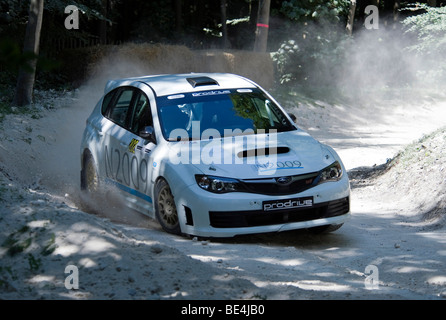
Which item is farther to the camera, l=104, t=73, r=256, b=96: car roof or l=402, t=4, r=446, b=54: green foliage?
l=402, t=4, r=446, b=54: green foliage

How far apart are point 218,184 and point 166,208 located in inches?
34.2

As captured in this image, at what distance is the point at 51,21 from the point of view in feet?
80.4

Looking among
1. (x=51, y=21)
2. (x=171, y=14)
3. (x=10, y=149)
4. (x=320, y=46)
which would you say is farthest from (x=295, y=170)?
(x=171, y=14)

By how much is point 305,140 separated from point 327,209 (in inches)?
40.1

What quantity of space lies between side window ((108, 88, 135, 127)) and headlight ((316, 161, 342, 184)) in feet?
9.62

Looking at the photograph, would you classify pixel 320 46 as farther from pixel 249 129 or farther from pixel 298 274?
pixel 298 274

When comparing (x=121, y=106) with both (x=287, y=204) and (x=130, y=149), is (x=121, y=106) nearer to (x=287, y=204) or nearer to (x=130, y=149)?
(x=130, y=149)

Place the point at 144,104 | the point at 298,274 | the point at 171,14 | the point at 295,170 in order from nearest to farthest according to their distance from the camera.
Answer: the point at 298,274, the point at 295,170, the point at 144,104, the point at 171,14

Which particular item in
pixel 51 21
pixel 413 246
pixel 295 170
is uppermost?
pixel 51 21

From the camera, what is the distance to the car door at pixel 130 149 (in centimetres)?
939

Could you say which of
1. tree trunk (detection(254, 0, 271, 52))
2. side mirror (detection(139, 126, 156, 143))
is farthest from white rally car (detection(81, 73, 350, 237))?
tree trunk (detection(254, 0, 271, 52))

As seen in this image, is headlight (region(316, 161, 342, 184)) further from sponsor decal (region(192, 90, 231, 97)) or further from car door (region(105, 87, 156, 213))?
car door (region(105, 87, 156, 213))

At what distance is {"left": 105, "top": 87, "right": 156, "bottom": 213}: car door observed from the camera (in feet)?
30.8

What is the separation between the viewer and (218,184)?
8328 millimetres
